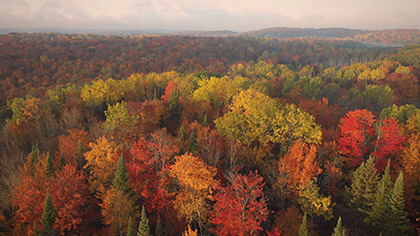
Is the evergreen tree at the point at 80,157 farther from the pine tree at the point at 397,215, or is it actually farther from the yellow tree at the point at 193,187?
the pine tree at the point at 397,215

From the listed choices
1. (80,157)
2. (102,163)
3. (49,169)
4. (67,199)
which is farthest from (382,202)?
(49,169)

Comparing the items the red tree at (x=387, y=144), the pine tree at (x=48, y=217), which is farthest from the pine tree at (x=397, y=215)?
the pine tree at (x=48, y=217)

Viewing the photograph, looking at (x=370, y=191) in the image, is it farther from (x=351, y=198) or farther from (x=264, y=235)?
(x=264, y=235)

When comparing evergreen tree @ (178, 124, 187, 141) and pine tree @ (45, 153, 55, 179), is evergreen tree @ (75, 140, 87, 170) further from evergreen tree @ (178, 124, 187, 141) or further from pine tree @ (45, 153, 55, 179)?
evergreen tree @ (178, 124, 187, 141)

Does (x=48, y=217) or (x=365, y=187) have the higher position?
(x=365, y=187)

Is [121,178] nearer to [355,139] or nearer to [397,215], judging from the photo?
[397,215]

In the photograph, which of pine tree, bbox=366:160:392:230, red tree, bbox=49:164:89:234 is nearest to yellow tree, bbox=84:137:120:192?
red tree, bbox=49:164:89:234

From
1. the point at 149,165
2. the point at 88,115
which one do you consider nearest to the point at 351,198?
the point at 149,165
